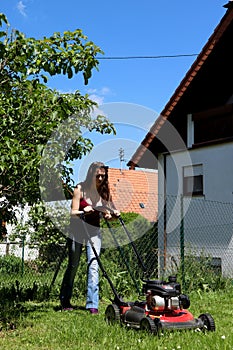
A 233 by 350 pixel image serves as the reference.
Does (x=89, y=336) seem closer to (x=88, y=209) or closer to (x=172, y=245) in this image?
(x=88, y=209)

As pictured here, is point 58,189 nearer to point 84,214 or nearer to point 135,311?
point 84,214

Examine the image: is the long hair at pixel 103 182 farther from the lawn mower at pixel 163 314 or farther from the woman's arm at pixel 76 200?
the lawn mower at pixel 163 314

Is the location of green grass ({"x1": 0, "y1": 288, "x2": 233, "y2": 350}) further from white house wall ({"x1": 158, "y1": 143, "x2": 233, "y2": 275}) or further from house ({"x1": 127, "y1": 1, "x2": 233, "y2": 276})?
house ({"x1": 127, "y1": 1, "x2": 233, "y2": 276})

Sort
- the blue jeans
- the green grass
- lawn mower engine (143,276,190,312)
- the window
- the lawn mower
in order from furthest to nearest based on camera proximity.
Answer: the window, the blue jeans, lawn mower engine (143,276,190,312), the lawn mower, the green grass

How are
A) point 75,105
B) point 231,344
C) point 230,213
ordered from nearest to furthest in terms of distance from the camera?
point 231,344 < point 75,105 < point 230,213

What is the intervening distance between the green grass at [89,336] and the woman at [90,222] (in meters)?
0.34

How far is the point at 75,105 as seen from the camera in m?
5.50

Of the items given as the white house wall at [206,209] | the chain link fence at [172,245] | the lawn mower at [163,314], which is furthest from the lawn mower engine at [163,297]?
the white house wall at [206,209]

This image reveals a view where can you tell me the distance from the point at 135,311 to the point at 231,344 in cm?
109

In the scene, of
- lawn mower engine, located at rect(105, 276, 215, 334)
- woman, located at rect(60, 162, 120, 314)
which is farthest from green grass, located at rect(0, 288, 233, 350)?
woman, located at rect(60, 162, 120, 314)

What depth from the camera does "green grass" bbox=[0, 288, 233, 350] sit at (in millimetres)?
4375

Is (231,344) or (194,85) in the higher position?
(194,85)

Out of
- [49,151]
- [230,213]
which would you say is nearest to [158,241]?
Result: [230,213]

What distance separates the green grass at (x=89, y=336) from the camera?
14.4 ft
